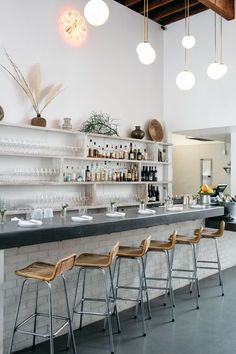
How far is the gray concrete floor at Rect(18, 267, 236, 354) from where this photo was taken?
125 inches

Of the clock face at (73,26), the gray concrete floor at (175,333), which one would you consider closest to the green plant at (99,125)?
the clock face at (73,26)

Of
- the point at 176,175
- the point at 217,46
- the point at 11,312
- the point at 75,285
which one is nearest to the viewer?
the point at 11,312

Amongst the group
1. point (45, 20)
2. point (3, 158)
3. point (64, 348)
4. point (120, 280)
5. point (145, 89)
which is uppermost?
point (45, 20)

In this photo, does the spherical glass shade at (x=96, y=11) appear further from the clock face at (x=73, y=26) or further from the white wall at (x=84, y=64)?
the clock face at (x=73, y=26)

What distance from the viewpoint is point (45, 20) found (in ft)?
17.6

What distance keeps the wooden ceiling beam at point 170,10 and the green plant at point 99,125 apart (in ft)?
7.97

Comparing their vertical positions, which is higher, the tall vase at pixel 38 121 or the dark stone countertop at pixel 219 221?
the tall vase at pixel 38 121

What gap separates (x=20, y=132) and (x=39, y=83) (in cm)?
75

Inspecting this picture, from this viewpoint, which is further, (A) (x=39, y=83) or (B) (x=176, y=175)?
(B) (x=176, y=175)

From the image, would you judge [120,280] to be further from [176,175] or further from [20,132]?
[176,175]

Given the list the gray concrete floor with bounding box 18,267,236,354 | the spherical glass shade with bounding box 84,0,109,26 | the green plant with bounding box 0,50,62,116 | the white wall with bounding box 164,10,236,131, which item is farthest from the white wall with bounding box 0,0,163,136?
Answer: the gray concrete floor with bounding box 18,267,236,354

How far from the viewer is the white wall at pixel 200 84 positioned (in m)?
6.45

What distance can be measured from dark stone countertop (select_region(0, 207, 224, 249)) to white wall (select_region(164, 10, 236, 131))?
3116mm

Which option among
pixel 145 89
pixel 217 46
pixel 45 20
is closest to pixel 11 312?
pixel 45 20
